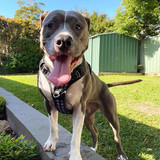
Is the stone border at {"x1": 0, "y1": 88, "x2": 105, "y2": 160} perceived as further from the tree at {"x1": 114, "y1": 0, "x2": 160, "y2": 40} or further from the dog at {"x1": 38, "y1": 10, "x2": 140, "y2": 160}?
the tree at {"x1": 114, "y1": 0, "x2": 160, "y2": 40}

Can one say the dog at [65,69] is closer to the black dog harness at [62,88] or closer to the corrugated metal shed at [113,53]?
the black dog harness at [62,88]

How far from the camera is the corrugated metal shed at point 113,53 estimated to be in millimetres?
12039

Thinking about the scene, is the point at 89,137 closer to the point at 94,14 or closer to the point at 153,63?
the point at 153,63

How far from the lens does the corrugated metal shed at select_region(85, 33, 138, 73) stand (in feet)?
39.5

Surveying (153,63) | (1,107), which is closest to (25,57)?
(153,63)

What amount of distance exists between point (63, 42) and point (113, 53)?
11.1 metres

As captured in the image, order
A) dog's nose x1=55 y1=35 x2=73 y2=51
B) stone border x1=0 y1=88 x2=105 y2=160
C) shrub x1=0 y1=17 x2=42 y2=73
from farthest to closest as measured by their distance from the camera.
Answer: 1. shrub x1=0 y1=17 x2=42 y2=73
2. stone border x1=0 y1=88 x2=105 y2=160
3. dog's nose x1=55 y1=35 x2=73 y2=51

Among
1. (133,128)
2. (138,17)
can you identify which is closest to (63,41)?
(133,128)

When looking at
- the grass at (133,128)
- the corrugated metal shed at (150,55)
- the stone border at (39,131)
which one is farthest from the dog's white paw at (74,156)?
the corrugated metal shed at (150,55)

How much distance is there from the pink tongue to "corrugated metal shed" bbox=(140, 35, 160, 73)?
1120 centimetres

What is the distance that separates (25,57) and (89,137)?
1666cm

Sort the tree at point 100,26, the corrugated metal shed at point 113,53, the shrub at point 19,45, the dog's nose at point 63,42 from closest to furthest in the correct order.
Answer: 1. the dog's nose at point 63,42
2. the corrugated metal shed at point 113,53
3. the shrub at point 19,45
4. the tree at point 100,26

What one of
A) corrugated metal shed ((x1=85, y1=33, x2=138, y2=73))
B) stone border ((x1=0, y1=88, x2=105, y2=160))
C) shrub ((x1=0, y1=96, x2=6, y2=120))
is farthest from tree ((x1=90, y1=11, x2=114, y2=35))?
stone border ((x1=0, y1=88, x2=105, y2=160))

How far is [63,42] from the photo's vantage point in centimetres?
157
